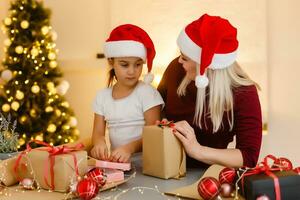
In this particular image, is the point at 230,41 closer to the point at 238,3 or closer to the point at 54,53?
the point at 238,3

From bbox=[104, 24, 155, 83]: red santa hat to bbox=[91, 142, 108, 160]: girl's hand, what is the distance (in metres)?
0.36

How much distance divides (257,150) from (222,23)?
1.43 feet

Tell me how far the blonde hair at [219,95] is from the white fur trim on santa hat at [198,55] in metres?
0.04

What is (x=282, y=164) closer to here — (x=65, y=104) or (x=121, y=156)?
(x=121, y=156)

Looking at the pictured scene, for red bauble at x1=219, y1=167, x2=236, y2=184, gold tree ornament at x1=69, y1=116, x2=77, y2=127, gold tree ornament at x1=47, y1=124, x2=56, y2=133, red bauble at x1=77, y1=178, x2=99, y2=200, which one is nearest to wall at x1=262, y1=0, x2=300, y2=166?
gold tree ornament at x1=69, y1=116, x2=77, y2=127

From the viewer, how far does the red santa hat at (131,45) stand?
5.97 feet

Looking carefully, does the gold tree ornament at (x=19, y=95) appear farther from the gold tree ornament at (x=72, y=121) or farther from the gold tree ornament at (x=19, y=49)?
the gold tree ornament at (x=72, y=121)

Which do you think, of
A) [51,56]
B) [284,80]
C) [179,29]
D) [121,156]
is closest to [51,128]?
[51,56]

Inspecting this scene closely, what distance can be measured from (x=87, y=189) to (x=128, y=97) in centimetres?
74

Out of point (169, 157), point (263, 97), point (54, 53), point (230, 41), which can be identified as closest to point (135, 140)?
point (169, 157)

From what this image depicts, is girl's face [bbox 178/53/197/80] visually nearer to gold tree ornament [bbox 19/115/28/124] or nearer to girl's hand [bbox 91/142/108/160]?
girl's hand [bbox 91/142/108/160]

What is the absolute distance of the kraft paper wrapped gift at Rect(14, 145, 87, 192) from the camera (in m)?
1.25

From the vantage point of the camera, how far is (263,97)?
11.3 ft

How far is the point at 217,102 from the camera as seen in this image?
1558mm
